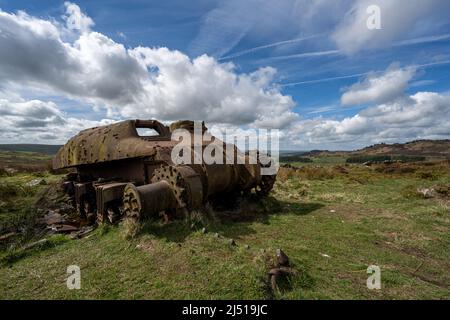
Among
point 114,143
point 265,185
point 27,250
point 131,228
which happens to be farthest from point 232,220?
point 27,250

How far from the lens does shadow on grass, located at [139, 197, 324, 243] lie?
599 centimetres

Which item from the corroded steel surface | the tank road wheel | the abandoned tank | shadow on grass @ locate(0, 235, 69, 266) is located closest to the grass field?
shadow on grass @ locate(0, 235, 69, 266)

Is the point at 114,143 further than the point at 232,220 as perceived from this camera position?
Yes

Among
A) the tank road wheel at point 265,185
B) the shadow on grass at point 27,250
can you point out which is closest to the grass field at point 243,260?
the shadow on grass at point 27,250

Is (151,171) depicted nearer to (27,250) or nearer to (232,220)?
(232,220)

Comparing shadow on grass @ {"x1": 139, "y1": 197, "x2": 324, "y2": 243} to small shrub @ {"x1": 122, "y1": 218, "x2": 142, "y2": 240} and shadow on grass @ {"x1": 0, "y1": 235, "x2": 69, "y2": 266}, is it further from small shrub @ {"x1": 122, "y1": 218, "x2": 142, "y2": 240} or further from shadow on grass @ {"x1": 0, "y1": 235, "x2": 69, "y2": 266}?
shadow on grass @ {"x1": 0, "y1": 235, "x2": 69, "y2": 266}

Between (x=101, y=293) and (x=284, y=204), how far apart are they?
8036 millimetres

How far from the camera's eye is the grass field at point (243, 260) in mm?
3955

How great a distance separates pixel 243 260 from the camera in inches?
177

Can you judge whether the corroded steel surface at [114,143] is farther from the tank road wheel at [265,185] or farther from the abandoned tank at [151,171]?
the tank road wheel at [265,185]

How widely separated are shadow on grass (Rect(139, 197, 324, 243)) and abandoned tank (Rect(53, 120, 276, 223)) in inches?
12.7

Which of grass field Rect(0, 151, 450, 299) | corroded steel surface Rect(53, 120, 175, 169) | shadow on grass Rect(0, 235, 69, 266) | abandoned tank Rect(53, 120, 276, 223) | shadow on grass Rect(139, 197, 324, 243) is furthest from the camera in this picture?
corroded steel surface Rect(53, 120, 175, 169)

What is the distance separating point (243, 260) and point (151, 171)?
4.10 m
